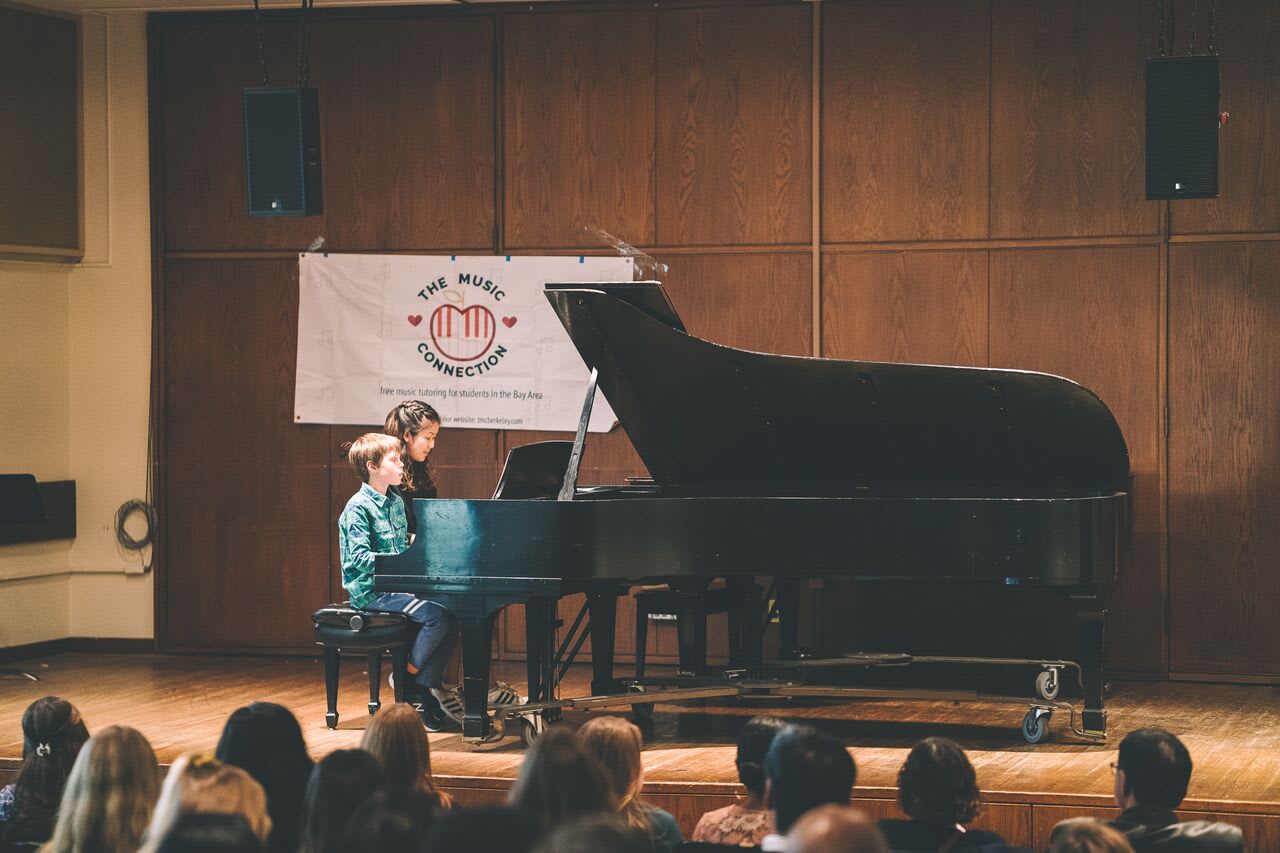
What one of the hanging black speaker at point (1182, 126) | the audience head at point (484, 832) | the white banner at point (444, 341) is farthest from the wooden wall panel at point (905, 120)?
the audience head at point (484, 832)

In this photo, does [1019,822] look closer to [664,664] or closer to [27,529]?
[664,664]

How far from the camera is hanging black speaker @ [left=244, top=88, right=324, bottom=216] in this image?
6.40 m

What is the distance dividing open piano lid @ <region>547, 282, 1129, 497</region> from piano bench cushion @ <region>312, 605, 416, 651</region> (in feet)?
3.79

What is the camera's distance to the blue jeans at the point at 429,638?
5.96 meters

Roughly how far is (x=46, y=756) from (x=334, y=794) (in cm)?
138

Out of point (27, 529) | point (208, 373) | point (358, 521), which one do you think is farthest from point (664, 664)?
point (27, 529)

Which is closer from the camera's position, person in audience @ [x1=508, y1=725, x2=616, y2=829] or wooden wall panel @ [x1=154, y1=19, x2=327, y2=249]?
person in audience @ [x1=508, y1=725, x2=616, y2=829]

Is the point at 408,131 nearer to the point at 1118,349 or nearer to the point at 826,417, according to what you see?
the point at 826,417

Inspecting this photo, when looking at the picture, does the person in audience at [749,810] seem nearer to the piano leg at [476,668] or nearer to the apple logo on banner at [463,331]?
the piano leg at [476,668]

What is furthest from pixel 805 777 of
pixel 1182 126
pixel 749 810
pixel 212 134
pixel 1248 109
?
pixel 212 134

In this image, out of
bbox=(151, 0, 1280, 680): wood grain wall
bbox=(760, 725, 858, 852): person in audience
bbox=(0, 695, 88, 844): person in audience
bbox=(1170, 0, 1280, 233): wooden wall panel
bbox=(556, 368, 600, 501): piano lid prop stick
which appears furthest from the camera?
bbox=(151, 0, 1280, 680): wood grain wall

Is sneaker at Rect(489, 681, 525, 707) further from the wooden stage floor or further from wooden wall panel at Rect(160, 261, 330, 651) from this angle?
wooden wall panel at Rect(160, 261, 330, 651)

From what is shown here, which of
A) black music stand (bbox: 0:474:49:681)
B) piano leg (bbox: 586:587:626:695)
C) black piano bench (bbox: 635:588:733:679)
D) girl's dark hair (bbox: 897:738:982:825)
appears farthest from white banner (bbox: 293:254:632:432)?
girl's dark hair (bbox: 897:738:982:825)

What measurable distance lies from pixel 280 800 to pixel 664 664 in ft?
15.0
